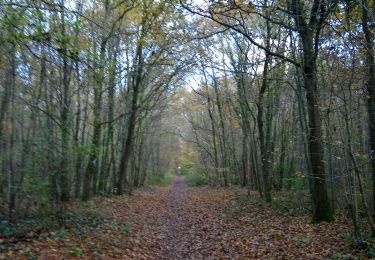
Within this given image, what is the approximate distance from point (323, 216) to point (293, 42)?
581cm

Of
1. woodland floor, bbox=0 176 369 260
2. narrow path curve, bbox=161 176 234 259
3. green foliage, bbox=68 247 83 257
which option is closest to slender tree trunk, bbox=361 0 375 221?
woodland floor, bbox=0 176 369 260

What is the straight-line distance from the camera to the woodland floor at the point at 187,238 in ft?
24.8

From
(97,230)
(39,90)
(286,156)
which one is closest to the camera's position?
(39,90)

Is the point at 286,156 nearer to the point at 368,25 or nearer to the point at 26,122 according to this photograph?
the point at 368,25

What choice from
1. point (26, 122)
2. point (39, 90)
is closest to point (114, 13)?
point (39, 90)

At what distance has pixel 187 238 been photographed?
10.8 meters

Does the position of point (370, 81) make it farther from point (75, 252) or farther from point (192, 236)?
point (75, 252)

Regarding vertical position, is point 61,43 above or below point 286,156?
above

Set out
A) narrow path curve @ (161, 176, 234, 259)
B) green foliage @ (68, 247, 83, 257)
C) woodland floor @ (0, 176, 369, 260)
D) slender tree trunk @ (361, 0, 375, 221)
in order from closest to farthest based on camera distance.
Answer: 1. green foliage @ (68, 247, 83, 257)
2. woodland floor @ (0, 176, 369, 260)
3. slender tree trunk @ (361, 0, 375, 221)
4. narrow path curve @ (161, 176, 234, 259)

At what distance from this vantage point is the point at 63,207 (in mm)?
9531

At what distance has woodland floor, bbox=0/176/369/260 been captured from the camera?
755 centimetres

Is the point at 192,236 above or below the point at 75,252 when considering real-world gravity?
below

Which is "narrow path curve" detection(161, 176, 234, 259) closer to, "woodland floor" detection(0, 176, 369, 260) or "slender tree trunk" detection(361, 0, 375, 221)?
"woodland floor" detection(0, 176, 369, 260)

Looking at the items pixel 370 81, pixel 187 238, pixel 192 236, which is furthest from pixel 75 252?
pixel 370 81
